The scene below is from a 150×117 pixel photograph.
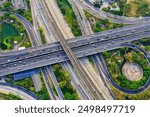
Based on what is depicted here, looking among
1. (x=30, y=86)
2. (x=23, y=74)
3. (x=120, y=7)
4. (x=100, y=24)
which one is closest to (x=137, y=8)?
(x=120, y=7)

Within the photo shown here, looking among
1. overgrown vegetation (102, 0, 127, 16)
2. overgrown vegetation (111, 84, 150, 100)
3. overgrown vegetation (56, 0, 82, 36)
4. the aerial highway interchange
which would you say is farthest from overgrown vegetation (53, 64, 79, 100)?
overgrown vegetation (102, 0, 127, 16)

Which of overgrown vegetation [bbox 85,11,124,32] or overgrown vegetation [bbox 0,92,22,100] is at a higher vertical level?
overgrown vegetation [bbox 85,11,124,32]

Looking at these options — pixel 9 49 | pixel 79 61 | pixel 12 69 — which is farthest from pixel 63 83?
pixel 9 49

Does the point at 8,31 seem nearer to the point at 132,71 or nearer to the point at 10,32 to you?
the point at 10,32

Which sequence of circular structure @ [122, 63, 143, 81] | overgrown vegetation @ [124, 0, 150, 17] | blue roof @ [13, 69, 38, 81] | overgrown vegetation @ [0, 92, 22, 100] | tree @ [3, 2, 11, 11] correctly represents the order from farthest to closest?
overgrown vegetation @ [124, 0, 150, 17] < tree @ [3, 2, 11, 11] < circular structure @ [122, 63, 143, 81] < blue roof @ [13, 69, 38, 81] < overgrown vegetation @ [0, 92, 22, 100]

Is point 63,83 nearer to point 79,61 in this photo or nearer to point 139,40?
point 79,61

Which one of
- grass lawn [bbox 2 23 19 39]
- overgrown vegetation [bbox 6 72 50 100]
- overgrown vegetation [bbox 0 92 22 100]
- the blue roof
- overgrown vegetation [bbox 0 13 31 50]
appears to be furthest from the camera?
grass lawn [bbox 2 23 19 39]

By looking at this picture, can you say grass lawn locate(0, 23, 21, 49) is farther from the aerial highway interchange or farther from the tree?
the tree
